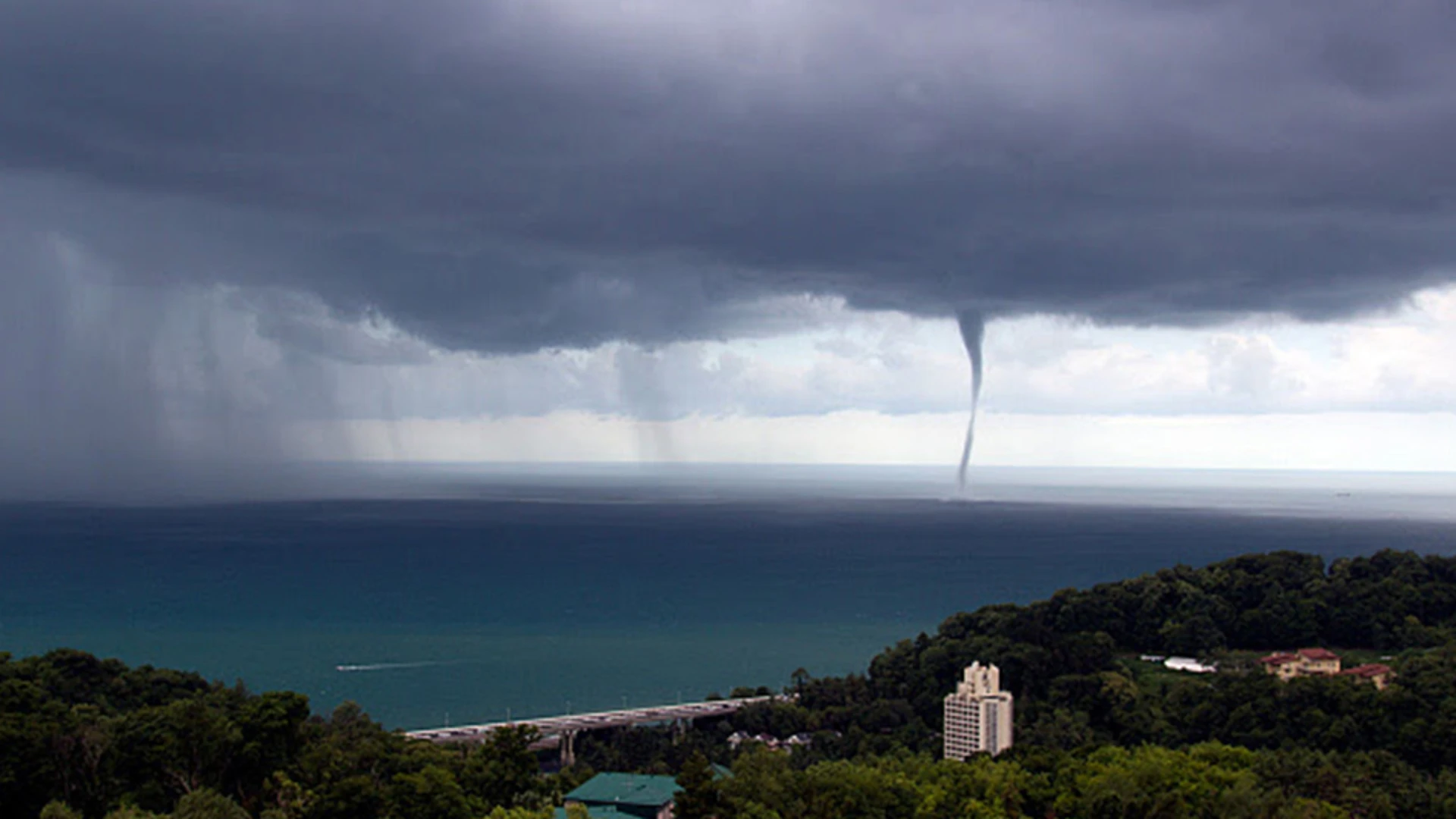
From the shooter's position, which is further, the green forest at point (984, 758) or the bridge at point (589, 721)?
the bridge at point (589, 721)

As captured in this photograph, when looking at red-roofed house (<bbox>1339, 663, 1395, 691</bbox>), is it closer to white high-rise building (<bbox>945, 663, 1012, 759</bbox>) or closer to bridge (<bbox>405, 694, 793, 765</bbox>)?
white high-rise building (<bbox>945, 663, 1012, 759</bbox>)

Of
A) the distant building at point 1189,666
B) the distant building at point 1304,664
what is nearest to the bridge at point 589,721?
the distant building at point 1189,666

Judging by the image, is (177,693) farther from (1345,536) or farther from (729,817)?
(1345,536)

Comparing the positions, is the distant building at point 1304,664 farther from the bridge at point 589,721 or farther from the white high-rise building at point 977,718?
the bridge at point 589,721

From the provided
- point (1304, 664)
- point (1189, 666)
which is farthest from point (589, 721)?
point (1304, 664)

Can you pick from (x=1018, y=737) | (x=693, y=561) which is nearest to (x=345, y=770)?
(x=1018, y=737)

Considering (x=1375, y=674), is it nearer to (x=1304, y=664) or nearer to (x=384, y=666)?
(x=1304, y=664)
